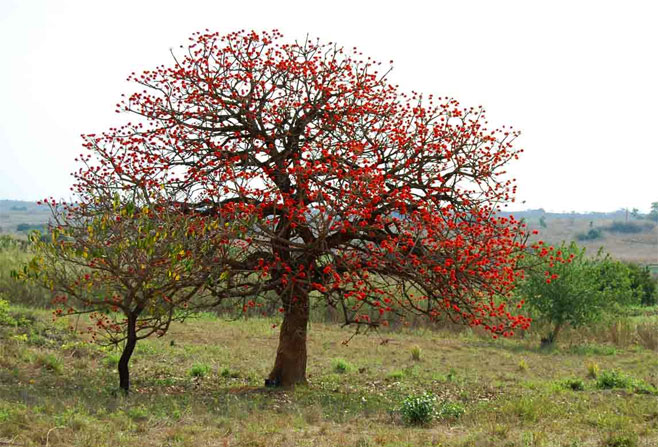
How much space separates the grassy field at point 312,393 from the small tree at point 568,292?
1.32 metres

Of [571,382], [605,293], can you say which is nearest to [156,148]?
[571,382]

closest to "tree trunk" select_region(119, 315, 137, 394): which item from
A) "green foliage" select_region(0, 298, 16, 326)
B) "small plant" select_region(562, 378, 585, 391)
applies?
"green foliage" select_region(0, 298, 16, 326)

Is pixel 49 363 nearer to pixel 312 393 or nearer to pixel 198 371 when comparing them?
pixel 198 371

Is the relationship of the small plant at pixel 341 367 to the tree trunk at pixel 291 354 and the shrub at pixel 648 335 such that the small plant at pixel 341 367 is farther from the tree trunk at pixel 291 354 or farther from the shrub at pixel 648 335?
the shrub at pixel 648 335

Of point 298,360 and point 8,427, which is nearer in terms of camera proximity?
point 8,427

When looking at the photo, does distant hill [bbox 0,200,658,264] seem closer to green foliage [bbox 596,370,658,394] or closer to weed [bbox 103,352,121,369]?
green foliage [bbox 596,370,658,394]

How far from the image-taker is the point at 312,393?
12.6 meters

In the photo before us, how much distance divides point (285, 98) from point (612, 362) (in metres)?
14.5

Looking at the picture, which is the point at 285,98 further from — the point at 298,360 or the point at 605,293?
the point at 605,293

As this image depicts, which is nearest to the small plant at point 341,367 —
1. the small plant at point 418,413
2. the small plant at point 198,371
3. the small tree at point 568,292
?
the small plant at point 198,371

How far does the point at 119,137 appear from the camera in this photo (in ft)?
39.6

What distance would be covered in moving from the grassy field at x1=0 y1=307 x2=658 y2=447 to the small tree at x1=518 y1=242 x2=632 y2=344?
1.32 m

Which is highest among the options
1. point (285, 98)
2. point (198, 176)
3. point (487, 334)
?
point (285, 98)

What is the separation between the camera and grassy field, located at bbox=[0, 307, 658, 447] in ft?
27.9
